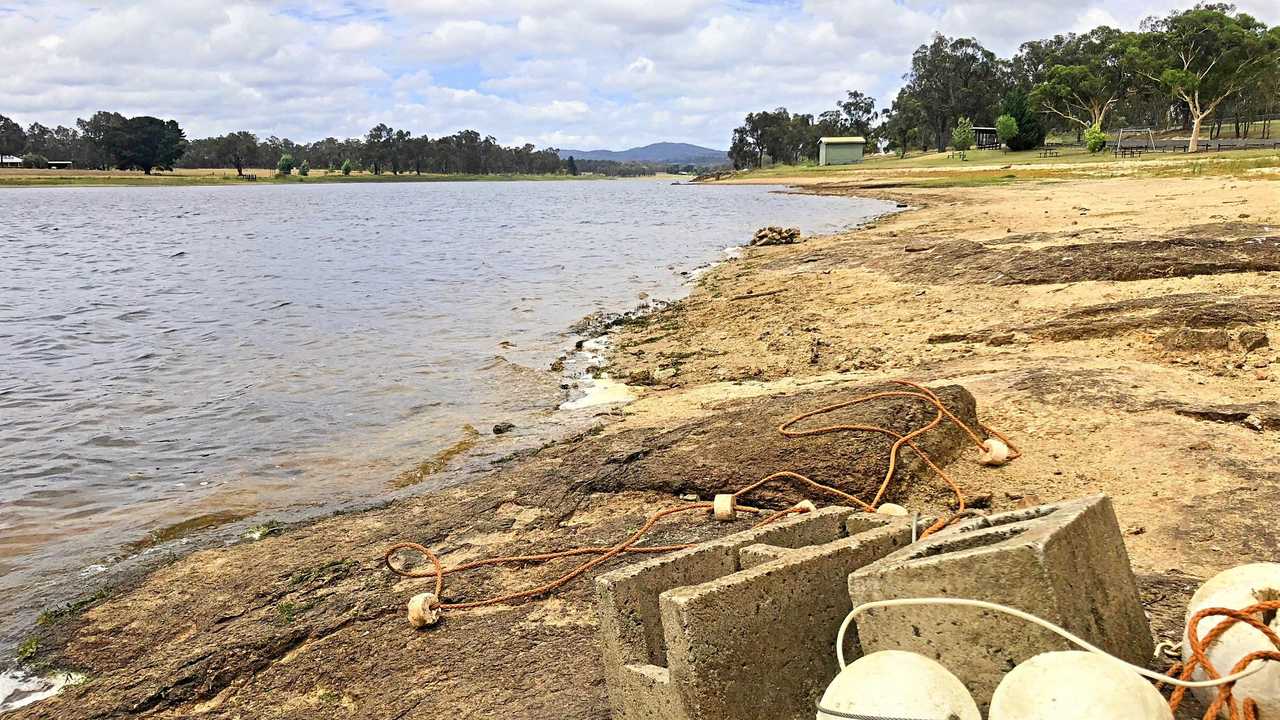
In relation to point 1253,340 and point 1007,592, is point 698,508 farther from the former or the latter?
point 1253,340

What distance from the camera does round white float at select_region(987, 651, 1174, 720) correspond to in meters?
2.04

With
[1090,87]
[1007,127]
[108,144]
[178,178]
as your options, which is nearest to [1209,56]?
[1090,87]

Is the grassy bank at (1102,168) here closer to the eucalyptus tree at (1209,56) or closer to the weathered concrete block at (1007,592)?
the eucalyptus tree at (1209,56)

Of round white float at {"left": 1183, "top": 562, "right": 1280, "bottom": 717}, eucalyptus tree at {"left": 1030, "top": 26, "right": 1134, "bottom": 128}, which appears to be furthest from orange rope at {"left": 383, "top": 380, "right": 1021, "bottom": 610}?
eucalyptus tree at {"left": 1030, "top": 26, "right": 1134, "bottom": 128}

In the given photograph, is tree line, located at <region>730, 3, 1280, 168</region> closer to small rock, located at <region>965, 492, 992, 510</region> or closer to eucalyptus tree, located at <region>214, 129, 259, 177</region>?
small rock, located at <region>965, 492, 992, 510</region>

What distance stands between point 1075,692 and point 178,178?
157 meters

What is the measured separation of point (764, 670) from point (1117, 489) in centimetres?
324

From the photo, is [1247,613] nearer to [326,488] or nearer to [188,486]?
[326,488]

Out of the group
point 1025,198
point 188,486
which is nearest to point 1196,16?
point 1025,198

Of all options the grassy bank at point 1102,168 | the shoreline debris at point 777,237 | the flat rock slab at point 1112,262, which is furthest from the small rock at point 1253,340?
the grassy bank at point 1102,168

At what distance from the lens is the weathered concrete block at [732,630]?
2822mm

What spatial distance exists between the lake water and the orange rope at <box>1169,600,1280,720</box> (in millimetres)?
6109

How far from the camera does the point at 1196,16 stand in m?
58.3

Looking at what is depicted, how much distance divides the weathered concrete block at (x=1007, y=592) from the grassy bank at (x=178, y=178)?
145767mm
